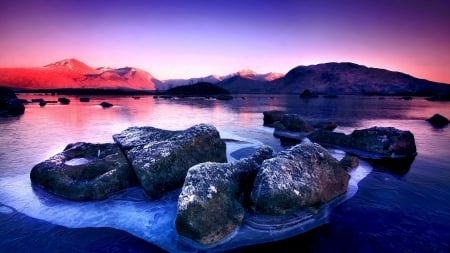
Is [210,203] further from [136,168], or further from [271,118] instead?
[271,118]

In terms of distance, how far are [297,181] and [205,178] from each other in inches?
116

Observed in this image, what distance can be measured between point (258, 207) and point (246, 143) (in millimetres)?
10375

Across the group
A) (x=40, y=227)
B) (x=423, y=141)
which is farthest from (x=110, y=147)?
(x=423, y=141)

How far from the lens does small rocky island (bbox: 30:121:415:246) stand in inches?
278

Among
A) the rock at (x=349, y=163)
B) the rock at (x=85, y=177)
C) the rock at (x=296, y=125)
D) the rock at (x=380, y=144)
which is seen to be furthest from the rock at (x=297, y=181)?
the rock at (x=296, y=125)

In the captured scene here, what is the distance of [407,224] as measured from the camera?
775 centimetres

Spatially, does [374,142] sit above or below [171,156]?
below

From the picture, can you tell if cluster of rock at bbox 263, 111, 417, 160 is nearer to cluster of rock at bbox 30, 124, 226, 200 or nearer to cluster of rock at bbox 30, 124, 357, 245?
cluster of rock at bbox 30, 124, 357, 245

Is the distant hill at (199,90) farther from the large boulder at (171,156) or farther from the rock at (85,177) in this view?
the rock at (85,177)

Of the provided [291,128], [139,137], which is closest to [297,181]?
[139,137]

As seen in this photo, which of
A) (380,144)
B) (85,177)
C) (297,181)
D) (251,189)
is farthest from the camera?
(380,144)

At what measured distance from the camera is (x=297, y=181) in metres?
8.28

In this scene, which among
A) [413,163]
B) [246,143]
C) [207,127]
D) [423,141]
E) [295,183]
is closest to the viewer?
[295,183]

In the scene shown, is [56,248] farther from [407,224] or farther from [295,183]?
[407,224]
